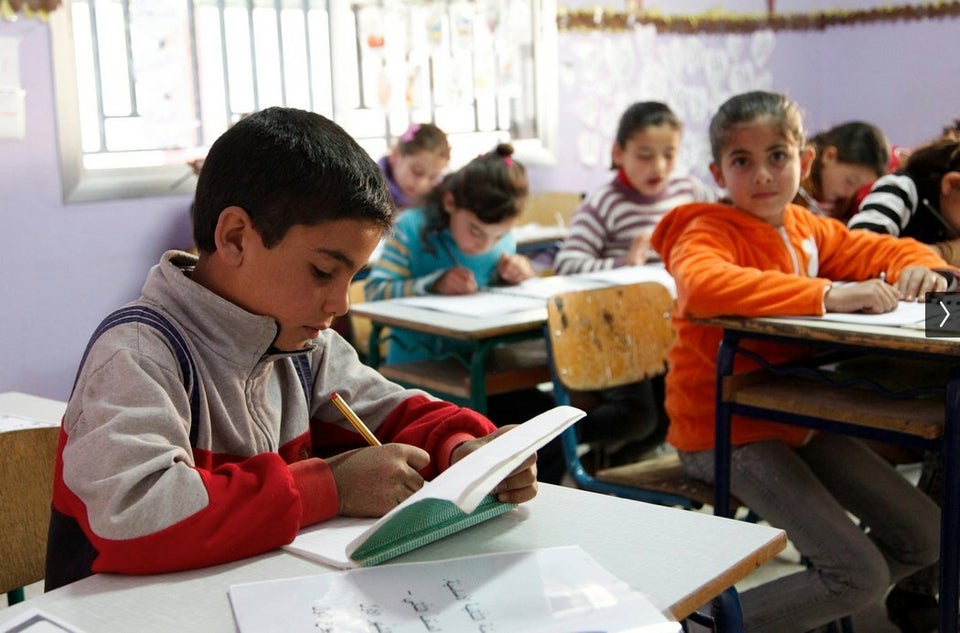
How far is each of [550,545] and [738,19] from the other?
5.75 m

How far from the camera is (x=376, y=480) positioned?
Answer: 1107 mm

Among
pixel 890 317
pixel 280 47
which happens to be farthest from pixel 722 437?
pixel 280 47

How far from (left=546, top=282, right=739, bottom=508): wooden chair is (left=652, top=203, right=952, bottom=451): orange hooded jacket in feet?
0.35

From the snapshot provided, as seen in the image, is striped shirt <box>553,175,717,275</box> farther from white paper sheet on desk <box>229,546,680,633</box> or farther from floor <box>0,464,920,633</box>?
white paper sheet on desk <box>229,546,680,633</box>

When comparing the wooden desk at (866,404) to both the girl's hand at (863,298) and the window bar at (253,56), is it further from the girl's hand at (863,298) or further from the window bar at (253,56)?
the window bar at (253,56)

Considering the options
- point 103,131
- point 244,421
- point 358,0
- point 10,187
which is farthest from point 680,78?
point 244,421

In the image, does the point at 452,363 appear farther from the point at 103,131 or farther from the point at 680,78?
the point at 680,78

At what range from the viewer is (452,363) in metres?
2.88

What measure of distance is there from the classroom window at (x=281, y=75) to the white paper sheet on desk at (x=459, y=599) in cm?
323

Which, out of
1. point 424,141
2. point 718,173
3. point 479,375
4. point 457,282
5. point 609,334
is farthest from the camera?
point 424,141

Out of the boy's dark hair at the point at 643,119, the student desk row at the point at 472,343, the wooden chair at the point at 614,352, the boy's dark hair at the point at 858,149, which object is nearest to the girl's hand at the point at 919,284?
the wooden chair at the point at 614,352

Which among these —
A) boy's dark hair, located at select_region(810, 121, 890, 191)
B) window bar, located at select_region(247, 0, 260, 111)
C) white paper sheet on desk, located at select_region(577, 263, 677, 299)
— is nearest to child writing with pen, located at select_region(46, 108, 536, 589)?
white paper sheet on desk, located at select_region(577, 263, 677, 299)

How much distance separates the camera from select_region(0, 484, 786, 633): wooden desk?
2.99 feet

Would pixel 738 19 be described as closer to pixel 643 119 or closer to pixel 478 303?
pixel 643 119
